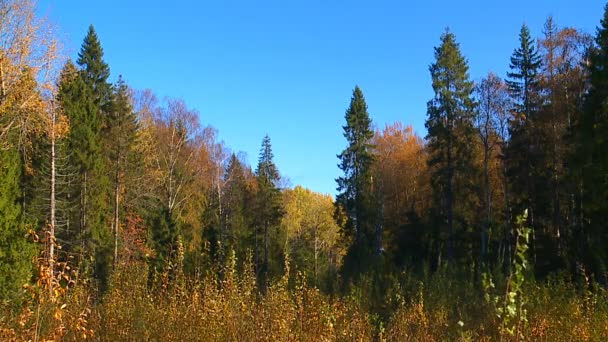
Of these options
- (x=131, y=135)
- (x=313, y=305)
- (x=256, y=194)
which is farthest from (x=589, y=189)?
(x=256, y=194)

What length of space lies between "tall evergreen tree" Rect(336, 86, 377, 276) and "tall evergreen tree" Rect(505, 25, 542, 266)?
12.2 m

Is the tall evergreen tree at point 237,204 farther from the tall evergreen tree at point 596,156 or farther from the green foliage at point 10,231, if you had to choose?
the tall evergreen tree at point 596,156

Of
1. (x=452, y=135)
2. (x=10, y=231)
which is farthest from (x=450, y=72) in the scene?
(x=10, y=231)

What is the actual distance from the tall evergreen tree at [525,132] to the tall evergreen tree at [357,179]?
12.2 meters

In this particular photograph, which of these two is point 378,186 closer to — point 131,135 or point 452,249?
point 452,249

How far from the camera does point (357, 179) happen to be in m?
40.9

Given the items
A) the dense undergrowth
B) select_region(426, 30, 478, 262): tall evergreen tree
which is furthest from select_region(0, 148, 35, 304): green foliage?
select_region(426, 30, 478, 262): tall evergreen tree

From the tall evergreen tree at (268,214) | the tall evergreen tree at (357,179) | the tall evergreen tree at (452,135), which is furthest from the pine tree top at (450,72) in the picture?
the tall evergreen tree at (268,214)

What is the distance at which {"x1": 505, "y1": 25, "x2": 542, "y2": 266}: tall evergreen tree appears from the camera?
86.7 ft

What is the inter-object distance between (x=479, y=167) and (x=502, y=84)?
5.30 meters

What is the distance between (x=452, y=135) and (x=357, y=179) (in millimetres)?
10730

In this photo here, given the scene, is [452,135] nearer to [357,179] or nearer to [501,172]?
[501,172]

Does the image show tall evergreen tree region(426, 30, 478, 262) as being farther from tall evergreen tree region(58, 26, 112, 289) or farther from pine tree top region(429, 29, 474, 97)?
tall evergreen tree region(58, 26, 112, 289)

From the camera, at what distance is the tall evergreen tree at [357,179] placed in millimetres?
39375
